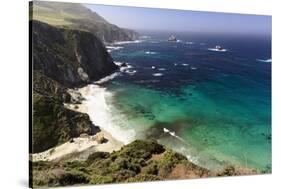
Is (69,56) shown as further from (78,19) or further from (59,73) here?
(78,19)

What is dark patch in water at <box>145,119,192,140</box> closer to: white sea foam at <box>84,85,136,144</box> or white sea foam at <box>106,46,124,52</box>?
white sea foam at <box>84,85,136,144</box>

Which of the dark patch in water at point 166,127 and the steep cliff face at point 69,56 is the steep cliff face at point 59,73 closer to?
the steep cliff face at point 69,56

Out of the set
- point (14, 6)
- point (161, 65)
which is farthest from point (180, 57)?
point (14, 6)

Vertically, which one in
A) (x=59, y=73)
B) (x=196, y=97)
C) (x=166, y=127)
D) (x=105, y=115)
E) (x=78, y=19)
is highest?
(x=78, y=19)

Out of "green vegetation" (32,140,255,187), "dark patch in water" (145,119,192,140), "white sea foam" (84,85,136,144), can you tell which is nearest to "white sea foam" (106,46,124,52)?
"white sea foam" (84,85,136,144)

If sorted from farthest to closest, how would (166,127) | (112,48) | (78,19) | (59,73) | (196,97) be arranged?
(196,97) → (166,127) → (112,48) → (78,19) → (59,73)

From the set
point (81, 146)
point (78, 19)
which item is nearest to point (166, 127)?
point (81, 146)
